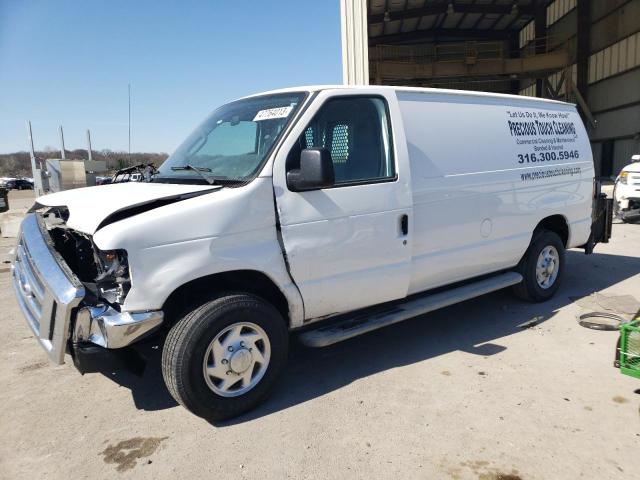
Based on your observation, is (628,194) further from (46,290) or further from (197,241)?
(46,290)

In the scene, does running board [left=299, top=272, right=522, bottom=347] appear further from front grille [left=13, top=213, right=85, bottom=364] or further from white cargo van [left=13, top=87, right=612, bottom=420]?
front grille [left=13, top=213, right=85, bottom=364]

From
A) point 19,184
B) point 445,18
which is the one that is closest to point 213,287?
point 445,18

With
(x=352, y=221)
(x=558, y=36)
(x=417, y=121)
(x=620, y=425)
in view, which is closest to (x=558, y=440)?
(x=620, y=425)

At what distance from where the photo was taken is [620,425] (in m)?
2.99

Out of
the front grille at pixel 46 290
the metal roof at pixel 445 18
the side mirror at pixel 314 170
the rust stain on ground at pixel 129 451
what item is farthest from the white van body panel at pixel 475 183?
the metal roof at pixel 445 18

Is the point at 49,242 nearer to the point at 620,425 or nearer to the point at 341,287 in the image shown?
the point at 341,287

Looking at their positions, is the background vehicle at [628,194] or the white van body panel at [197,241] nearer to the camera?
the white van body panel at [197,241]

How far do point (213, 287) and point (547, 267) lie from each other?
13.0 feet

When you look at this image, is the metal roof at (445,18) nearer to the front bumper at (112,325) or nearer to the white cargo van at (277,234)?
the white cargo van at (277,234)

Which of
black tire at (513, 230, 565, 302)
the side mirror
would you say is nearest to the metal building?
black tire at (513, 230, 565, 302)

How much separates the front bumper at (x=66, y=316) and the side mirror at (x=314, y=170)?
1221 mm

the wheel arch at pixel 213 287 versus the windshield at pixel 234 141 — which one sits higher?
the windshield at pixel 234 141

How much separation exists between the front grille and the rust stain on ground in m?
0.64

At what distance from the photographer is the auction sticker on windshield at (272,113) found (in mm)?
3459
